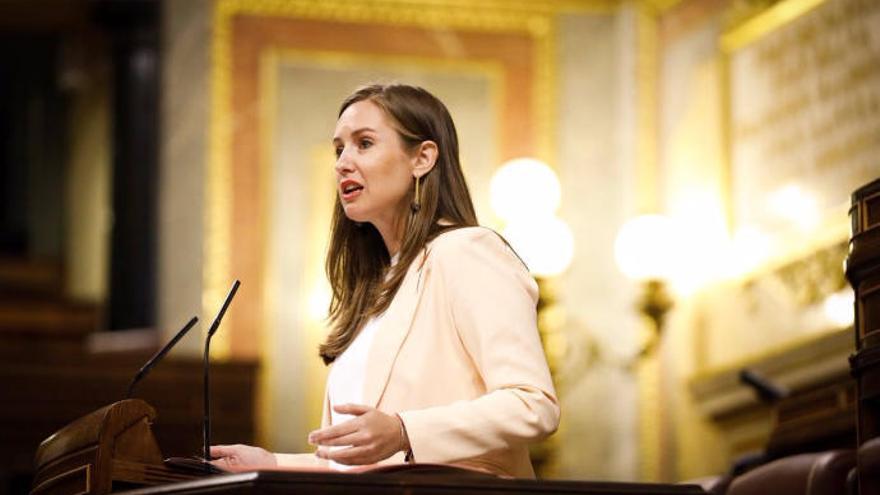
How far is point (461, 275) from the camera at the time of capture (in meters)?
3.28

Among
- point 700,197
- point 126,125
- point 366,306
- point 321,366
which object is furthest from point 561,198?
point 366,306

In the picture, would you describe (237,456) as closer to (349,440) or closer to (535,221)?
(349,440)

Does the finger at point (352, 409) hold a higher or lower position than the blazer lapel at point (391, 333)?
lower

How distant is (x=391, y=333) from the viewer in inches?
131

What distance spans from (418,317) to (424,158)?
33cm

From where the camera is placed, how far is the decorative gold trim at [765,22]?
27.2 feet

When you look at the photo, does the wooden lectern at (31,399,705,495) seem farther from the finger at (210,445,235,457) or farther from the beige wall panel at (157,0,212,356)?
the beige wall panel at (157,0,212,356)

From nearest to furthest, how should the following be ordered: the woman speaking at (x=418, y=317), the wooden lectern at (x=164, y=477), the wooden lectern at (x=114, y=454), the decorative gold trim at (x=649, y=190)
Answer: the wooden lectern at (x=164, y=477)
the woman speaking at (x=418, y=317)
the wooden lectern at (x=114, y=454)
the decorative gold trim at (x=649, y=190)

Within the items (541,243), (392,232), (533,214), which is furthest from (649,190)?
(392,232)

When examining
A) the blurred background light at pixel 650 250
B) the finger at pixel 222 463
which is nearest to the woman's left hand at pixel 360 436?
the finger at pixel 222 463

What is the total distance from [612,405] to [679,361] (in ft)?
1.72

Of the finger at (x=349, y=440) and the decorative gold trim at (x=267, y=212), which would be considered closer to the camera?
the finger at (x=349, y=440)

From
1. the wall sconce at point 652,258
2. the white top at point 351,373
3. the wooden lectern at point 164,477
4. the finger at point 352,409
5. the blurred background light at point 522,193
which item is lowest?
the wooden lectern at point 164,477

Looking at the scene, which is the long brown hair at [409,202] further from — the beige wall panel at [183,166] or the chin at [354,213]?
the beige wall panel at [183,166]
